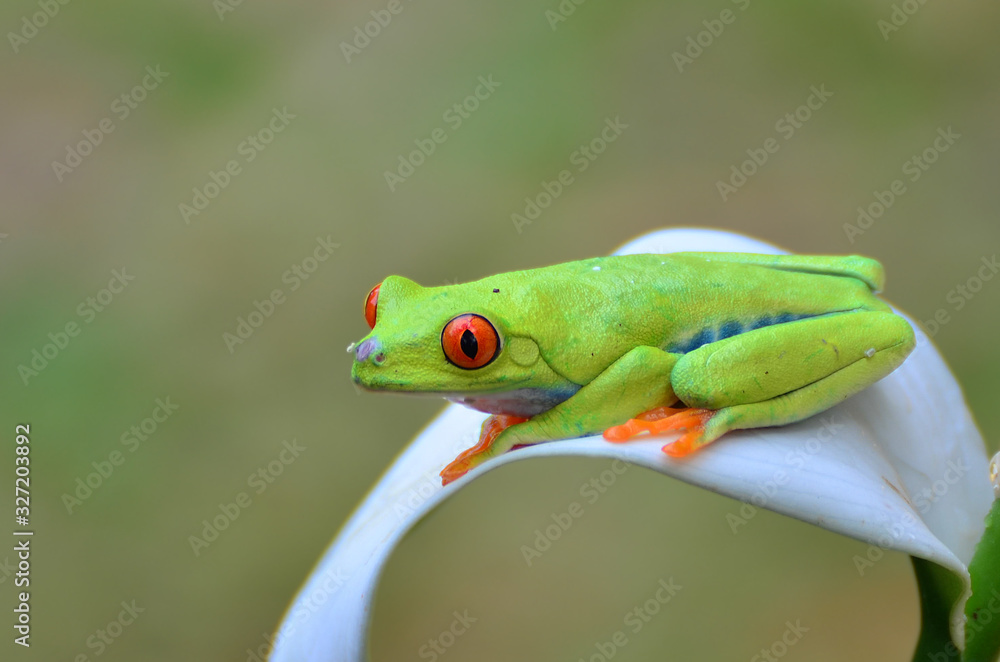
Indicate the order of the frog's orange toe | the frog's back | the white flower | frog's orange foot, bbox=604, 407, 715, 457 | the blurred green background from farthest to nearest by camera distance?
the blurred green background, the frog's back, the frog's orange toe, frog's orange foot, bbox=604, 407, 715, 457, the white flower

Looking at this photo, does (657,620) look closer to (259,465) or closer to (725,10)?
(259,465)

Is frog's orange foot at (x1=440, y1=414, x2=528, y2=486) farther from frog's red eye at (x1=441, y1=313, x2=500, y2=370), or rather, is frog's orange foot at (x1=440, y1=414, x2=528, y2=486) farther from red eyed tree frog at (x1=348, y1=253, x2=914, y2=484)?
frog's red eye at (x1=441, y1=313, x2=500, y2=370)

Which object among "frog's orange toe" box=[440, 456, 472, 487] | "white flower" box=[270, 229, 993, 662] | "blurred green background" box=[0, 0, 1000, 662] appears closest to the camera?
"white flower" box=[270, 229, 993, 662]

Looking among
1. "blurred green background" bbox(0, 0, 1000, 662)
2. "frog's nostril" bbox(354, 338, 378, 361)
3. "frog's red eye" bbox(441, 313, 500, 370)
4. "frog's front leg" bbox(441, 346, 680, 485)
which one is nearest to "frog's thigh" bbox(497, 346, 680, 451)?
"frog's front leg" bbox(441, 346, 680, 485)

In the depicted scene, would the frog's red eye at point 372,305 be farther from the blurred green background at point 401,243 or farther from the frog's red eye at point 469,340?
the blurred green background at point 401,243

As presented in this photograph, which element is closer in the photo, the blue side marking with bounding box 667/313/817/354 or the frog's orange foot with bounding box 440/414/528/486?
the frog's orange foot with bounding box 440/414/528/486

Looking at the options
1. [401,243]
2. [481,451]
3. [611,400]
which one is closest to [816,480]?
[611,400]

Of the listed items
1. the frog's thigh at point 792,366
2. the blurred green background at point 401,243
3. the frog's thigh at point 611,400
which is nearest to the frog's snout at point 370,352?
the frog's thigh at point 611,400

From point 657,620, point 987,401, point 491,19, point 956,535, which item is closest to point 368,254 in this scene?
point 491,19
